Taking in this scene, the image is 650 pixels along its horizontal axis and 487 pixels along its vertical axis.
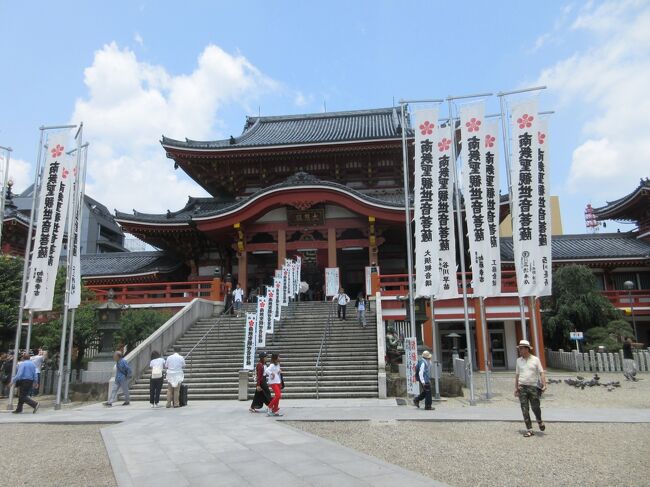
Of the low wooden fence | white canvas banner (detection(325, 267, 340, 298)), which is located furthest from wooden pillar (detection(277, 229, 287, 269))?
the low wooden fence

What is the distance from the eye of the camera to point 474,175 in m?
13.0

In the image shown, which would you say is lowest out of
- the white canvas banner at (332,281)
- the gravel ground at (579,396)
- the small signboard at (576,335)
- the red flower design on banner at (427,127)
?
the gravel ground at (579,396)

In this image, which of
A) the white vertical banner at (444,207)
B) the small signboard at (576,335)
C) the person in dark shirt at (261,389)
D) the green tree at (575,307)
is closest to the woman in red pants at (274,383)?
the person in dark shirt at (261,389)

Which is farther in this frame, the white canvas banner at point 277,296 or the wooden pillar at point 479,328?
the wooden pillar at point 479,328

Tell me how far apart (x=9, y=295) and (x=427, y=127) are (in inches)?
605

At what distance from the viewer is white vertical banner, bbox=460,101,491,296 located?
1284 centimetres

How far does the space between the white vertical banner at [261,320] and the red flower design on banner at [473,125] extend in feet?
26.2

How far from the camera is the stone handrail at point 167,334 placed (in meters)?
14.5

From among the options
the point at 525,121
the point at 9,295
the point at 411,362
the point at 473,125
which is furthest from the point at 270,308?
the point at 525,121

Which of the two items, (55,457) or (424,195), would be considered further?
(424,195)

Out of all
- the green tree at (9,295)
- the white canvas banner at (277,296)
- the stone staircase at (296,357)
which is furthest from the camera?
the white canvas banner at (277,296)

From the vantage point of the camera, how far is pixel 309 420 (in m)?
9.77

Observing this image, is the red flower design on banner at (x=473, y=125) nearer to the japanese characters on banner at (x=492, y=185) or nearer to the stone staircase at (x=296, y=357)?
the japanese characters on banner at (x=492, y=185)

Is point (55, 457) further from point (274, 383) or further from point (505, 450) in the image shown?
point (505, 450)
